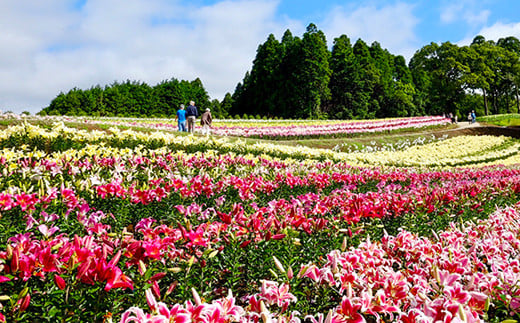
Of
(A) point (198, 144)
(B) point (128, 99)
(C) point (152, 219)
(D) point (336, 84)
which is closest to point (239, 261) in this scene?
(C) point (152, 219)

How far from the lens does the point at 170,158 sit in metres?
6.21

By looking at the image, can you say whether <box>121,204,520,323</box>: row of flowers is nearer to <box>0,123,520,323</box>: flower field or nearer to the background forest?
<box>0,123,520,323</box>: flower field

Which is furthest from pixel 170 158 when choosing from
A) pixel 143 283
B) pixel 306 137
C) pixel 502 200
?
pixel 306 137

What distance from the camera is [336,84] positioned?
50156mm

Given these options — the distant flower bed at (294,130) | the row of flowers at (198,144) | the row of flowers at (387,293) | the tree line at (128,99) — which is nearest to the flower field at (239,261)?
the row of flowers at (387,293)

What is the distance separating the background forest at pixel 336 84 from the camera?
43103 mm

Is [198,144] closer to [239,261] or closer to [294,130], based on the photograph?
[239,261]

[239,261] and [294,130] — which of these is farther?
[294,130]

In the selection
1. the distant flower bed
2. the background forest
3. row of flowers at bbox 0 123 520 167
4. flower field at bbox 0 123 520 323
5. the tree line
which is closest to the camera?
flower field at bbox 0 123 520 323

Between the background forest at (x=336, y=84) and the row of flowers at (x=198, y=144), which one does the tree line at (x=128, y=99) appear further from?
the row of flowers at (x=198, y=144)

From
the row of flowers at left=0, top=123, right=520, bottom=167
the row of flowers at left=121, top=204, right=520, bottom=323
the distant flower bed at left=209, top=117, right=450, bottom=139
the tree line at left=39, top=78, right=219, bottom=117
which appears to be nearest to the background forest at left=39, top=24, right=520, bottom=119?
the tree line at left=39, top=78, right=219, bottom=117

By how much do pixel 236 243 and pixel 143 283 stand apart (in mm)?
644

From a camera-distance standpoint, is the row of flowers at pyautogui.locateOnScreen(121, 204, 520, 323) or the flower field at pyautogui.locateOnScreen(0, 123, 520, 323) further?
the flower field at pyautogui.locateOnScreen(0, 123, 520, 323)

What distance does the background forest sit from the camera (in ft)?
141
